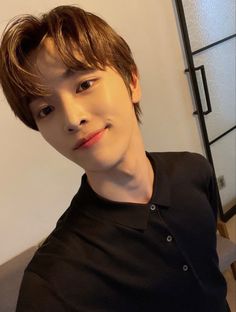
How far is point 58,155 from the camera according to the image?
178 centimetres

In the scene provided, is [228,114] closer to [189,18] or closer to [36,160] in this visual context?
[189,18]

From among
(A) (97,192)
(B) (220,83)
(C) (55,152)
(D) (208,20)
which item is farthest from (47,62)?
(B) (220,83)

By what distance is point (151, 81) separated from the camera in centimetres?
212

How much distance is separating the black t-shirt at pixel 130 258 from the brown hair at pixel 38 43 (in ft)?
0.76

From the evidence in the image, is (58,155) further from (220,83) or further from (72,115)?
(220,83)

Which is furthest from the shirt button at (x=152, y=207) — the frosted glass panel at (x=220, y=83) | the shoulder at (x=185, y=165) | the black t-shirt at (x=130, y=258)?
the frosted glass panel at (x=220, y=83)

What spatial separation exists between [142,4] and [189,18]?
1.11ft

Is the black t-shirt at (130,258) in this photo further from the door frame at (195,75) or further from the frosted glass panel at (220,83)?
the frosted glass panel at (220,83)

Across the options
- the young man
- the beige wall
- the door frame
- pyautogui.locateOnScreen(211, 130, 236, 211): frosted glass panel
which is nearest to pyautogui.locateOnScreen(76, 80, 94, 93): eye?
the young man

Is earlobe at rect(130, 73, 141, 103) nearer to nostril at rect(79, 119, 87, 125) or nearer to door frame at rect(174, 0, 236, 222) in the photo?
nostril at rect(79, 119, 87, 125)

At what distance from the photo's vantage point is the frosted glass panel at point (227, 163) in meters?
2.55

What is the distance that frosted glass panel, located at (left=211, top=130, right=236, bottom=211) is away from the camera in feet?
8.37

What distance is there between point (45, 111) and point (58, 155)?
42.2 inches

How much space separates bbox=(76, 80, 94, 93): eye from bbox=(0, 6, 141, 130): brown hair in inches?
1.1
